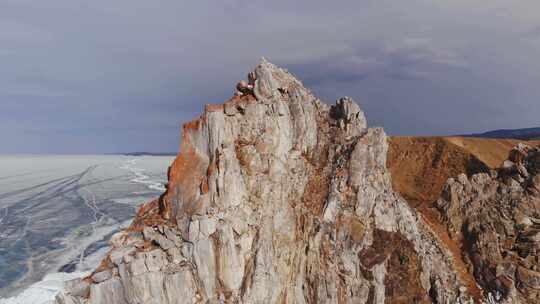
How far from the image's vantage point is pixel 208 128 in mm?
19703

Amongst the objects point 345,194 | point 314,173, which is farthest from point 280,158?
point 345,194

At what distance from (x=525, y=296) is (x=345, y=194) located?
10203 mm

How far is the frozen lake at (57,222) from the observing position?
37.7 metres

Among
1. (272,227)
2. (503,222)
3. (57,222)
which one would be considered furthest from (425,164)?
(57,222)

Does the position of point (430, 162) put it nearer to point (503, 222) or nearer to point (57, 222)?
point (503, 222)

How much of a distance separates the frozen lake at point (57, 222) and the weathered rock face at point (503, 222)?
33.8 m

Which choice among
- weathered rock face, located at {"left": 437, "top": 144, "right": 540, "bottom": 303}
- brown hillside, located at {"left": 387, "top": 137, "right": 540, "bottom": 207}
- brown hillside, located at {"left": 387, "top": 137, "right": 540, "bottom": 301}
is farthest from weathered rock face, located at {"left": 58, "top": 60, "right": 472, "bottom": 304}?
brown hillside, located at {"left": 387, "top": 137, "right": 540, "bottom": 207}

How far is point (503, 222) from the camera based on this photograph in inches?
828

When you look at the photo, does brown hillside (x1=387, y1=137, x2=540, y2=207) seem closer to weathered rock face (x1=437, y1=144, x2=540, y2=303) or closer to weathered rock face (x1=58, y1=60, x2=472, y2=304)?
weathered rock face (x1=437, y1=144, x2=540, y2=303)

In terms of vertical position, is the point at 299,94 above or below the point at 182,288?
above

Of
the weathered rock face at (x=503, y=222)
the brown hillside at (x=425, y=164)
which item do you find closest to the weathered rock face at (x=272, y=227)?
the weathered rock face at (x=503, y=222)

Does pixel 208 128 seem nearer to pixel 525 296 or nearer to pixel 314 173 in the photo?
pixel 314 173

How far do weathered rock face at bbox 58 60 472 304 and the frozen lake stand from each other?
21765 millimetres

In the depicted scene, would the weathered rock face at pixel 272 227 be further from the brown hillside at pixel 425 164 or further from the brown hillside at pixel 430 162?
the brown hillside at pixel 425 164
